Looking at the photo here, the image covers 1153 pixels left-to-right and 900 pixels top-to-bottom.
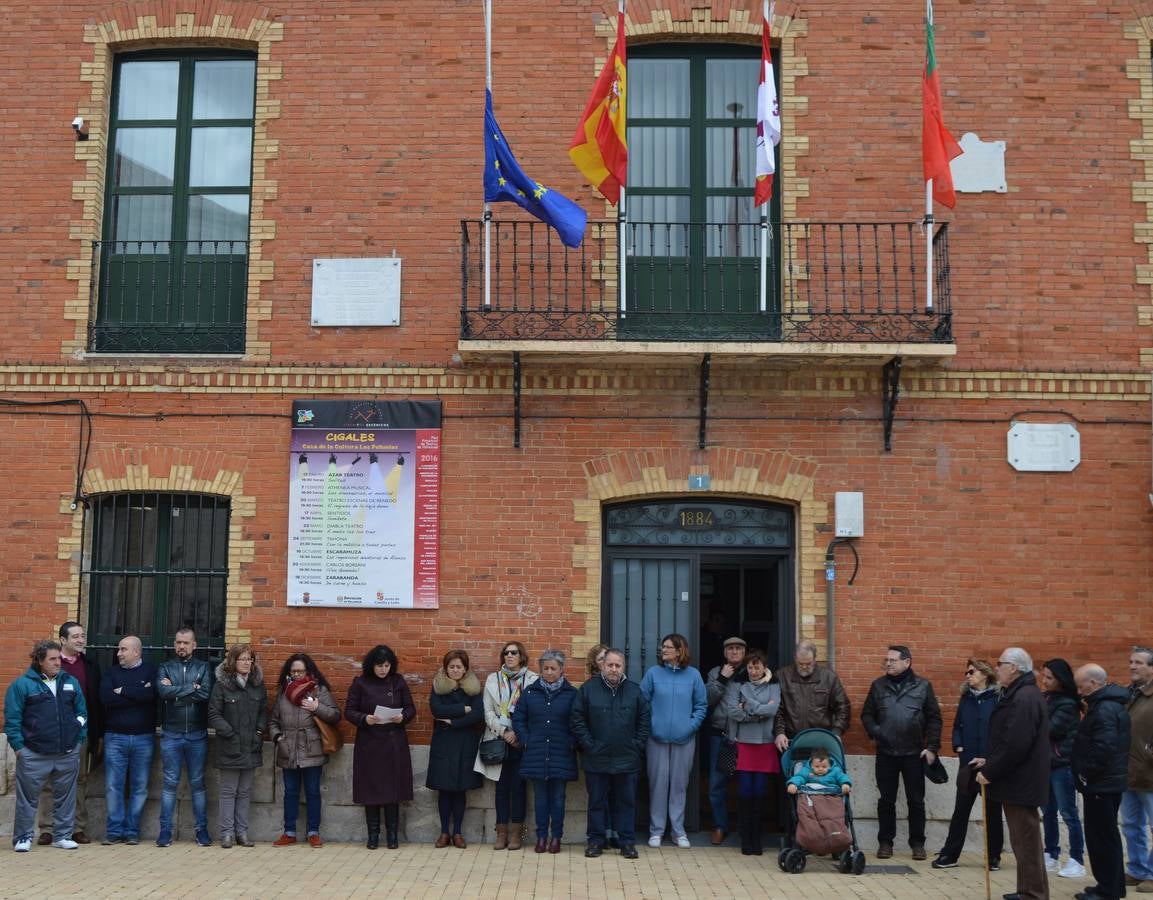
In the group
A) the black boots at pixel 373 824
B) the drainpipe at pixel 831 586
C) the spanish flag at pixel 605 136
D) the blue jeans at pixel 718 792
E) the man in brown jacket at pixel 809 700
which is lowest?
the black boots at pixel 373 824

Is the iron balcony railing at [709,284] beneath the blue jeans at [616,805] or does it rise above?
above

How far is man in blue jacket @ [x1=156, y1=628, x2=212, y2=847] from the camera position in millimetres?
10195

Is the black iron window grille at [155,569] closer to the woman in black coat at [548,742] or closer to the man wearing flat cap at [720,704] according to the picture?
the woman in black coat at [548,742]

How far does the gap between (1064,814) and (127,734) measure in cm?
749

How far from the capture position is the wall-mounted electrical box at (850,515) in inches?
419

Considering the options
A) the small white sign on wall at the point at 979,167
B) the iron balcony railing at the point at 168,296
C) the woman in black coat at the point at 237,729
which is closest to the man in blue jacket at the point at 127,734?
the woman in black coat at the point at 237,729

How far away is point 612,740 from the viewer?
9898mm

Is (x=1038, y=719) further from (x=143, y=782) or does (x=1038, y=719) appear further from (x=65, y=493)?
(x=65, y=493)

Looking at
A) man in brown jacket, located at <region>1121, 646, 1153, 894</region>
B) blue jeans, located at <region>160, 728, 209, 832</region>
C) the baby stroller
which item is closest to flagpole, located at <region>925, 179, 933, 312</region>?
man in brown jacket, located at <region>1121, 646, 1153, 894</region>

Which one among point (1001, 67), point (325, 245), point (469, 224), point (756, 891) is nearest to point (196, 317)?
point (325, 245)

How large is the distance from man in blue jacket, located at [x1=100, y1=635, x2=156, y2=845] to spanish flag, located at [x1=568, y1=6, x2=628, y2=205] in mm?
5428

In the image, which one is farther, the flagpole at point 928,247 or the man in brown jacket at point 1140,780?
the flagpole at point 928,247

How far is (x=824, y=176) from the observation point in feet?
36.3

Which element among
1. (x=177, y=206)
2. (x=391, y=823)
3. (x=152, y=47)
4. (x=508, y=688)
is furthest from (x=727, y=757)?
(x=152, y=47)
